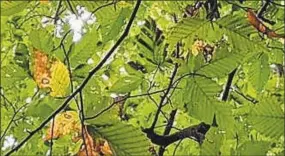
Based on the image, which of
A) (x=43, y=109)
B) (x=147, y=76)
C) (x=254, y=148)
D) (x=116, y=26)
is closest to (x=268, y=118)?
(x=254, y=148)

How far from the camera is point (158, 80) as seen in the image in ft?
4.82

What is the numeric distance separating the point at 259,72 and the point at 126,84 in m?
0.26

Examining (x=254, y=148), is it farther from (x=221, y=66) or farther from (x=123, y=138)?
(x=123, y=138)

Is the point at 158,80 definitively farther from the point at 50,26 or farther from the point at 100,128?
the point at 100,128

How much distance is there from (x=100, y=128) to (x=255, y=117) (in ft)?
1.17

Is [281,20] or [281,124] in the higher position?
[281,20]

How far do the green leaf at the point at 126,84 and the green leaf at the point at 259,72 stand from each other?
0.22 meters

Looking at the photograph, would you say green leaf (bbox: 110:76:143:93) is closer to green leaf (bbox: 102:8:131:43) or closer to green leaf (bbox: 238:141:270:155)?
green leaf (bbox: 102:8:131:43)

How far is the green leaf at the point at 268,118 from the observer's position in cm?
90

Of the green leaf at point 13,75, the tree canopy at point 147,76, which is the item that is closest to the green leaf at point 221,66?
the tree canopy at point 147,76

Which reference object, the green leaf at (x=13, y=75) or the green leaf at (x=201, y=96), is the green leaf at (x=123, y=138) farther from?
the green leaf at (x=13, y=75)

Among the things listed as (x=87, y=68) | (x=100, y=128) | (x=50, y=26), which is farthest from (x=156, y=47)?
(x=100, y=128)

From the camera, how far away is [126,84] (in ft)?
3.80

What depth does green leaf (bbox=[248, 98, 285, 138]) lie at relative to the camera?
90 cm
